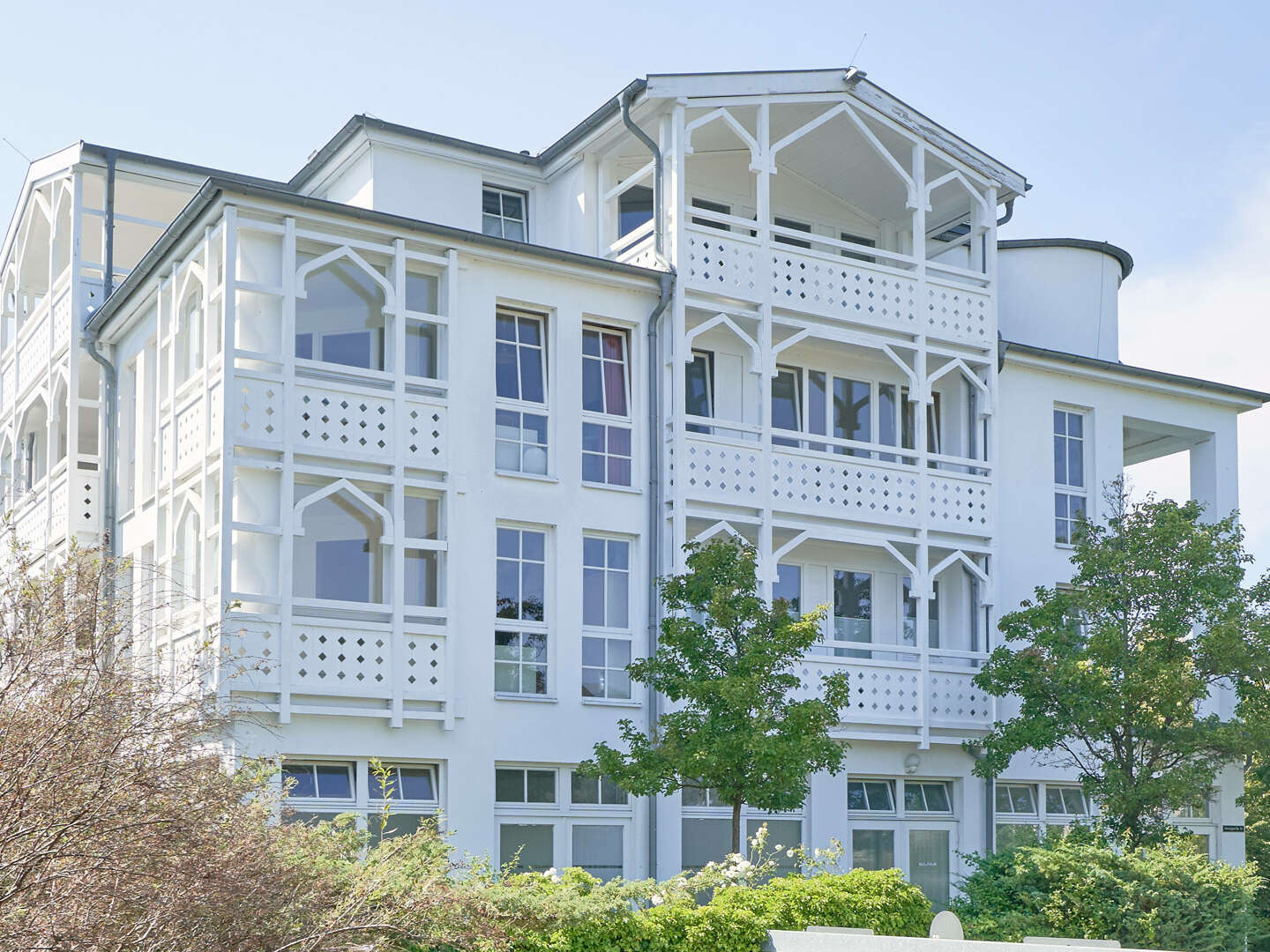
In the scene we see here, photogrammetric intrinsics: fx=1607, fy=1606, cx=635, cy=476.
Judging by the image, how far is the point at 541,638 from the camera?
804 inches

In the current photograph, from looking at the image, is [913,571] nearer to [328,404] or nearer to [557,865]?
[557,865]

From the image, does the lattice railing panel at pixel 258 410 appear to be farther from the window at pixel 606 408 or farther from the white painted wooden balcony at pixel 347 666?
the window at pixel 606 408

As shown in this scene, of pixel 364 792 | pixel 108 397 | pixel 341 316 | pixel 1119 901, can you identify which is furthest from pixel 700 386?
pixel 1119 901

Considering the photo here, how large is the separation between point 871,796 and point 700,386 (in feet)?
20.9

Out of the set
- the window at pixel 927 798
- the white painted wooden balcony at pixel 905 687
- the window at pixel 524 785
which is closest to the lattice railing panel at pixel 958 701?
the white painted wooden balcony at pixel 905 687

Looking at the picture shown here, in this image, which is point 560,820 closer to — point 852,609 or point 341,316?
point 852,609

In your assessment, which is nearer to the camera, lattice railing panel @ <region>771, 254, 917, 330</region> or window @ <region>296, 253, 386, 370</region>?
window @ <region>296, 253, 386, 370</region>

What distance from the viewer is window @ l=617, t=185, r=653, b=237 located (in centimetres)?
2394

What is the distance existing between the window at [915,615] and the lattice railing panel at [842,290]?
401 centimetres

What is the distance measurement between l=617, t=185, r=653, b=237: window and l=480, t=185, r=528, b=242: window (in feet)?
5.13

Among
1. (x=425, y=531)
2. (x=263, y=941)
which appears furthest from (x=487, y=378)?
(x=263, y=941)

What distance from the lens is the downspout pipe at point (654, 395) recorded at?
2106 centimetres

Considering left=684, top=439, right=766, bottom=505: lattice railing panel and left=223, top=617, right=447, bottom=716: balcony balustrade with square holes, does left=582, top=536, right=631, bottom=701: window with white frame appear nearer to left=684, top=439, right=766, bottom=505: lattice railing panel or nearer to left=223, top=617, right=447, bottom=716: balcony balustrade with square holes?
left=684, top=439, right=766, bottom=505: lattice railing panel

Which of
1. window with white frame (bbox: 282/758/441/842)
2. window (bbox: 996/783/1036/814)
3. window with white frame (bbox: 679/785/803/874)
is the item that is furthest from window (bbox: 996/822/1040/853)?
window with white frame (bbox: 282/758/441/842)
